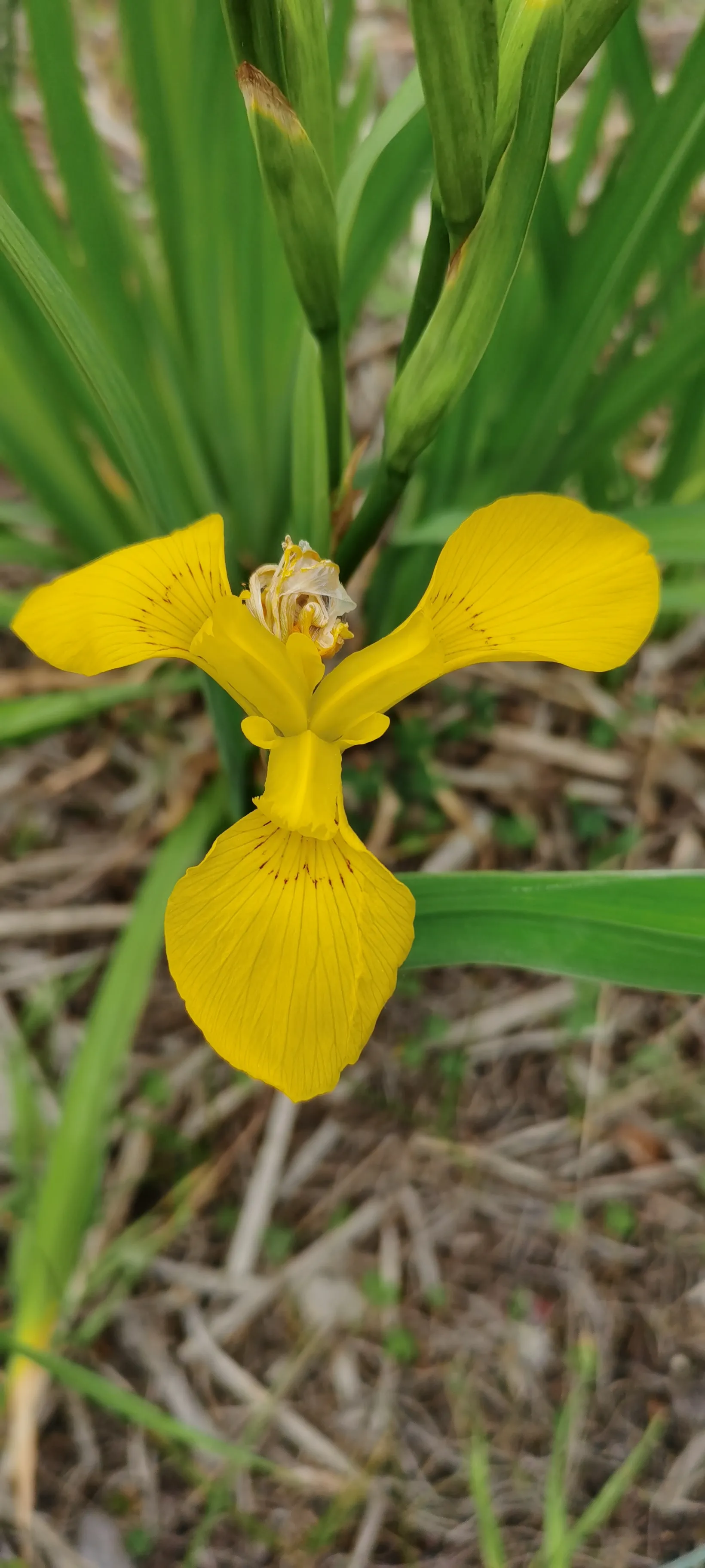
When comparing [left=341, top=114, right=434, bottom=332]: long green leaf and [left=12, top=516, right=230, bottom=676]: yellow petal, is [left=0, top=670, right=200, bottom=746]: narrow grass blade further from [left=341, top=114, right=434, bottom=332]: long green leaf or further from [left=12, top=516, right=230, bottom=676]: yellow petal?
[left=341, top=114, right=434, bottom=332]: long green leaf

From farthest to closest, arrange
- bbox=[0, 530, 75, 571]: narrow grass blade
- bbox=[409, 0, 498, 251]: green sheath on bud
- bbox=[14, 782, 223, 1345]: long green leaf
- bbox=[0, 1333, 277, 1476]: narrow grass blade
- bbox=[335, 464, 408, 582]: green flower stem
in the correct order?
Result: bbox=[0, 530, 75, 571]: narrow grass blade
bbox=[14, 782, 223, 1345]: long green leaf
bbox=[0, 1333, 277, 1476]: narrow grass blade
bbox=[335, 464, 408, 582]: green flower stem
bbox=[409, 0, 498, 251]: green sheath on bud

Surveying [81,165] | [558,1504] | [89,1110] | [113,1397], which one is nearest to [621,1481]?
[558,1504]

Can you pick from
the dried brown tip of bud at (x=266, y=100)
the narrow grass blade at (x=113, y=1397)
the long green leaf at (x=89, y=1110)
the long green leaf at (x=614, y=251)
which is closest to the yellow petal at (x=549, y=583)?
the dried brown tip of bud at (x=266, y=100)

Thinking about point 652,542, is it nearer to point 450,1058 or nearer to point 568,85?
point 568,85

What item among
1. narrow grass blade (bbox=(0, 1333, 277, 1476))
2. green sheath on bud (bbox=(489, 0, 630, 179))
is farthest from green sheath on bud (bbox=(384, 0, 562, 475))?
narrow grass blade (bbox=(0, 1333, 277, 1476))

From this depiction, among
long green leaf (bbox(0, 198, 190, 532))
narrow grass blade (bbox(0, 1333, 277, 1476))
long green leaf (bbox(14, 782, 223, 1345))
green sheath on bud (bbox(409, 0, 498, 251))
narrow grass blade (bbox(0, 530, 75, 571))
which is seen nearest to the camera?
green sheath on bud (bbox(409, 0, 498, 251))

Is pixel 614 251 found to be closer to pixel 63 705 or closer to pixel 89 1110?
pixel 63 705

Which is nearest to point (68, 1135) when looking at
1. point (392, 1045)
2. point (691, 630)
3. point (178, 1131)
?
point (178, 1131)
